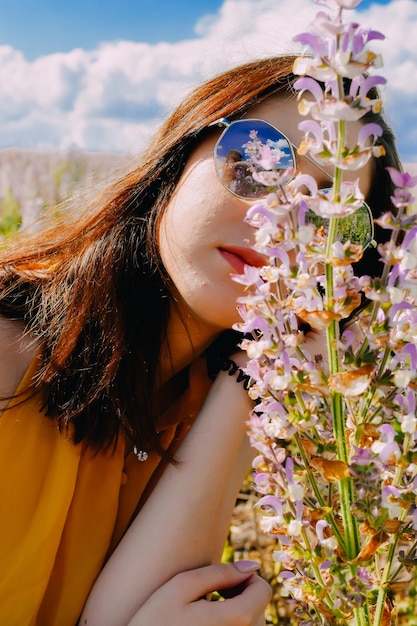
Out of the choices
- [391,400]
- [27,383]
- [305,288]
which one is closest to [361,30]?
[305,288]

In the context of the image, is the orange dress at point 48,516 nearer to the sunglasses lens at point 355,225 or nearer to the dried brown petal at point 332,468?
the sunglasses lens at point 355,225

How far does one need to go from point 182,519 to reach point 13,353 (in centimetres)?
53

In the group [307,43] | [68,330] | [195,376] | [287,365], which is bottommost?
[195,376]

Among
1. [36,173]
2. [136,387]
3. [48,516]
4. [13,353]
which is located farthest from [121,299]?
[36,173]

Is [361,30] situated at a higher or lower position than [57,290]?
higher

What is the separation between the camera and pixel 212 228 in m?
1.38

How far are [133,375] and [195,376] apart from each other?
285mm

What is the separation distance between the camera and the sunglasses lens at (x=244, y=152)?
1.34 m

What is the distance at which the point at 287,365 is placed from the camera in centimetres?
82

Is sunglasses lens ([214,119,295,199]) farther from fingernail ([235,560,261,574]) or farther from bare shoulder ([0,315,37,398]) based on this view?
fingernail ([235,560,261,574])

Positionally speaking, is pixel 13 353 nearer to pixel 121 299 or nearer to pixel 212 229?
pixel 121 299

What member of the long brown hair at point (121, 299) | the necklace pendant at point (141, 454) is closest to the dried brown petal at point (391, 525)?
the long brown hair at point (121, 299)

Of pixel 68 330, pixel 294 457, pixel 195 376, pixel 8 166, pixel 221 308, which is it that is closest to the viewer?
pixel 294 457

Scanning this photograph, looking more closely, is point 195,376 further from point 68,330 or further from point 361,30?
point 361,30
